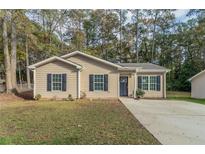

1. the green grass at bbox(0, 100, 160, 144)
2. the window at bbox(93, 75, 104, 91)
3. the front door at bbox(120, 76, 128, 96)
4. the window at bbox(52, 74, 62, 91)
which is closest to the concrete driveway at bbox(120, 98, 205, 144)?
the green grass at bbox(0, 100, 160, 144)

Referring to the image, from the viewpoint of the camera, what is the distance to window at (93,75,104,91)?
18375 mm

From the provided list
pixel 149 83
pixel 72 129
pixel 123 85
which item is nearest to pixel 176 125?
pixel 72 129

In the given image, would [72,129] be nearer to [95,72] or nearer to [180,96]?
[95,72]

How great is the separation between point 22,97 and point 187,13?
1312 cm

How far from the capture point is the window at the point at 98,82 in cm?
1838

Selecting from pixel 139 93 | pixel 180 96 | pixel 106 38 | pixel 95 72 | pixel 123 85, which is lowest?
pixel 180 96

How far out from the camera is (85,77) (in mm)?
18484

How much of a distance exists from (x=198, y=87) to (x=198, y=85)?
0.14m

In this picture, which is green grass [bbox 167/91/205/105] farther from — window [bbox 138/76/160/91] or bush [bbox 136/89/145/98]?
bush [bbox 136/89/145/98]

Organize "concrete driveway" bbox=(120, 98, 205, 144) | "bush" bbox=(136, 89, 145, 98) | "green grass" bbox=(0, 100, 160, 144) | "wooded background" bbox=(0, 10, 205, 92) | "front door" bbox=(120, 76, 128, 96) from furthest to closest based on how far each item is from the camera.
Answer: "front door" bbox=(120, 76, 128, 96) → "wooded background" bbox=(0, 10, 205, 92) → "bush" bbox=(136, 89, 145, 98) → "concrete driveway" bbox=(120, 98, 205, 144) → "green grass" bbox=(0, 100, 160, 144)

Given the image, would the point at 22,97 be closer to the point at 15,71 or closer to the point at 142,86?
the point at 15,71

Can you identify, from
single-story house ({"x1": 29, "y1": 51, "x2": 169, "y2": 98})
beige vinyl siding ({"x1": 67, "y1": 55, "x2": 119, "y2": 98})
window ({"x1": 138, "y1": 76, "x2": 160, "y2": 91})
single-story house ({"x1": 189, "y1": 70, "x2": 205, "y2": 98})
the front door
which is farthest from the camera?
window ({"x1": 138, "y1": 76, "x2": 160, "y2": 91})

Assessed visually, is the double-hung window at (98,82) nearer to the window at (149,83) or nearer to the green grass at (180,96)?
the window at (149,83)
